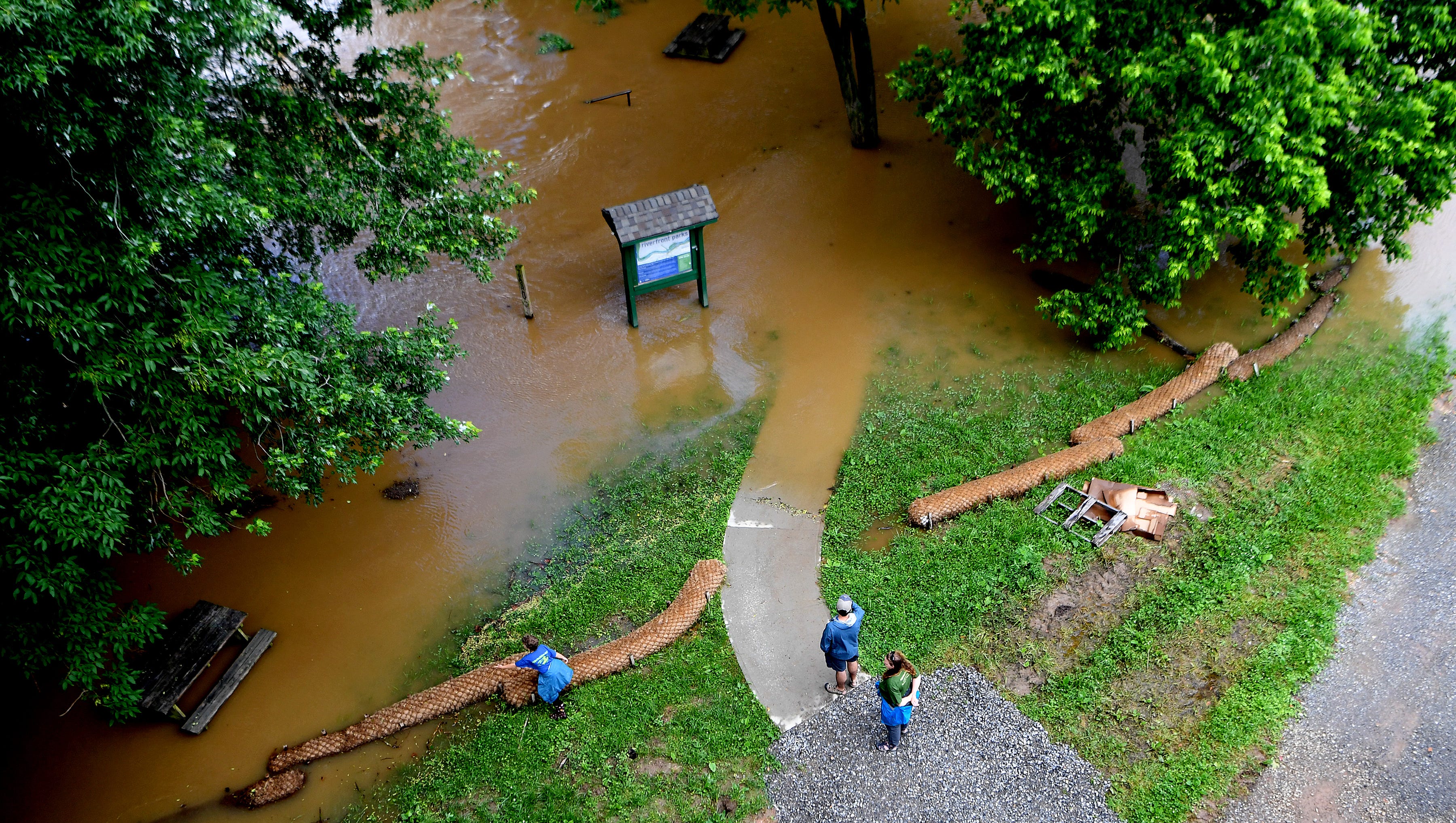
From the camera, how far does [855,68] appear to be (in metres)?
15.4

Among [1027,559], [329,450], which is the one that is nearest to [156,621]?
[329,450]

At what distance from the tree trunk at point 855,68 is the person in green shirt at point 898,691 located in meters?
10.4

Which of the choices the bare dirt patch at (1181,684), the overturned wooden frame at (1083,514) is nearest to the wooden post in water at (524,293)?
the overturned wooden frame at (1083,514)

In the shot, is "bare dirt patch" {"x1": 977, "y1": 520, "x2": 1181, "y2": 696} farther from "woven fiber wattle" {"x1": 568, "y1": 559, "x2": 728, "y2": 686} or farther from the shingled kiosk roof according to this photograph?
the shingled kiosk roof

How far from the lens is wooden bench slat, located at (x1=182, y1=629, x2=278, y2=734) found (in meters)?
9.23

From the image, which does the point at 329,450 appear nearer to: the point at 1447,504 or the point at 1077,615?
the point at 1077,615

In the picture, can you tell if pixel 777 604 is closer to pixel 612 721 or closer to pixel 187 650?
pixel 612 721

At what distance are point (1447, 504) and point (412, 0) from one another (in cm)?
1391

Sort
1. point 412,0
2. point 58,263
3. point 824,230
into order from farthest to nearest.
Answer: point 824,230 → point 412,0 → point 58,263

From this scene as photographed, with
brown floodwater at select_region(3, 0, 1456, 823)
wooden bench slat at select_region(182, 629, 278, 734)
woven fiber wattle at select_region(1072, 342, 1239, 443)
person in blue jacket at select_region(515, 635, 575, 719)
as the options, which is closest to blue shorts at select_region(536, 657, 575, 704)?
person in blue jacket at select_region(515, 635, 575, 719)

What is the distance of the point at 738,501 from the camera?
1097 cm

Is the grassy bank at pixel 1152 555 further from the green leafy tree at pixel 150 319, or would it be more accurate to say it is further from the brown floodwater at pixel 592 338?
the green leafy tree at pixel 150 319

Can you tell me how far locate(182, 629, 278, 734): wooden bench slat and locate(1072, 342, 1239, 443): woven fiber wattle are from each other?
1022 centimetres

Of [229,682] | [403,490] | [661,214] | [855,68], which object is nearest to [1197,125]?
[661,214]
